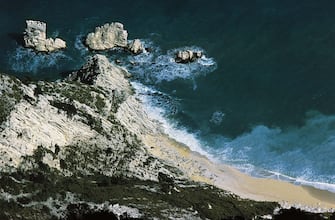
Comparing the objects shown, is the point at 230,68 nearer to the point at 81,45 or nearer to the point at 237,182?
the point at 81,45

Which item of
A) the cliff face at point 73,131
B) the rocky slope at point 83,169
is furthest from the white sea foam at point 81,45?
the rocky slope at point 83,169

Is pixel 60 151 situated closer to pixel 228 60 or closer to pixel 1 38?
pixel 228 60

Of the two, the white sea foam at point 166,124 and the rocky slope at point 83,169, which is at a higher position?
the white sea foam at point 166,124

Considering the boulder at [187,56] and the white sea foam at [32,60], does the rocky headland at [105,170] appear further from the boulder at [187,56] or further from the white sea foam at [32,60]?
the white sea foam at [32,60]

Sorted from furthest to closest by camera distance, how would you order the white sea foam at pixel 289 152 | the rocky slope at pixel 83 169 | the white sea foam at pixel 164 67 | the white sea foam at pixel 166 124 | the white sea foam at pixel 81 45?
1. the white sea foam at pixel 81 45
2. the white sea foam at pixel 164 67
3. the white sea foam at pixel 166 124
4. the white sea foam at pixel 289 152
5. the rocky slope at pixel 83 169

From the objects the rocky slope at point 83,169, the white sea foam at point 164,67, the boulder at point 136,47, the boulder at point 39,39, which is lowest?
the rocky slope at point 83,169

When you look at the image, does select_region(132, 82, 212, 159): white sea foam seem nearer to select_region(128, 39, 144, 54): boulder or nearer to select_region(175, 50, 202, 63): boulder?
select_region(175, 50, 202, 63): boulder

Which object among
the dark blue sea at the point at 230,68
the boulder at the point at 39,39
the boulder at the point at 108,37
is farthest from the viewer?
the boulder at the point at 39,39

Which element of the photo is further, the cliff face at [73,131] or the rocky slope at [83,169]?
the cliff face at [73,131]
